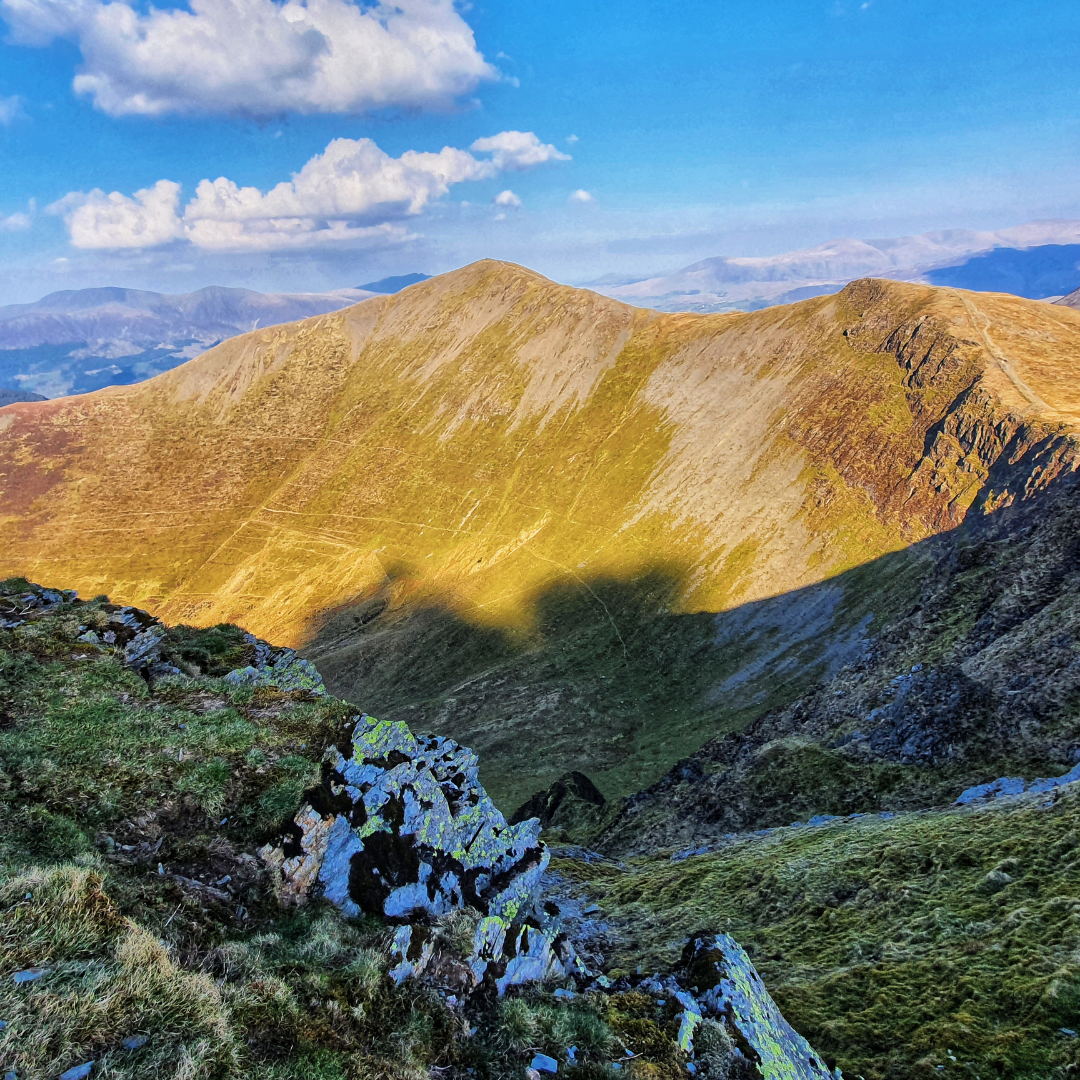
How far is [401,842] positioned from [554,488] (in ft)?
347

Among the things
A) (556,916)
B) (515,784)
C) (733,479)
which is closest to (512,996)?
(556,916)

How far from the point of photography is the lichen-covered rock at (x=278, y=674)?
21750mm

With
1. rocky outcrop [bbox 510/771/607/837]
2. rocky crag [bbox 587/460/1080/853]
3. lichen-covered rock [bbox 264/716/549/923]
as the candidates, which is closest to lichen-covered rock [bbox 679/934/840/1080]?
lichen-covered rock [bbox 264/716/549/923]

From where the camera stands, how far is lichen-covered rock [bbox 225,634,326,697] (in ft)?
71.4

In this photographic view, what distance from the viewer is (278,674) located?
22.7 meters

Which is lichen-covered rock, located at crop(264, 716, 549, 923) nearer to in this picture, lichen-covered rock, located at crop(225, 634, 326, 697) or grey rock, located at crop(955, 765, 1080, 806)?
lichen-covered rock, located at crop(225, 634, 326, 697)

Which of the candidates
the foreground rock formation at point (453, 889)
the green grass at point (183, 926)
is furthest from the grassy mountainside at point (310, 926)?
the foreground rock formation at point (453, 889)

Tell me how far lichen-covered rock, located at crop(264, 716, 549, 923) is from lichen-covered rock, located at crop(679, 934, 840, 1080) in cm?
434

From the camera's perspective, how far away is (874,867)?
74.8 feet

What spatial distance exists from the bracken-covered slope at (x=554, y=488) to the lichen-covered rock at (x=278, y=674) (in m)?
41.7

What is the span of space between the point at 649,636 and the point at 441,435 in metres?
77.0

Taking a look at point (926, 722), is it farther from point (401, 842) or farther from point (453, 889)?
point (401, 842)

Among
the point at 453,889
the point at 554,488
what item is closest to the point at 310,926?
the point at 453,889

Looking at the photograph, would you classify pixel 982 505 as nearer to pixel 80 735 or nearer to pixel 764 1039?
pixel 764 1039
